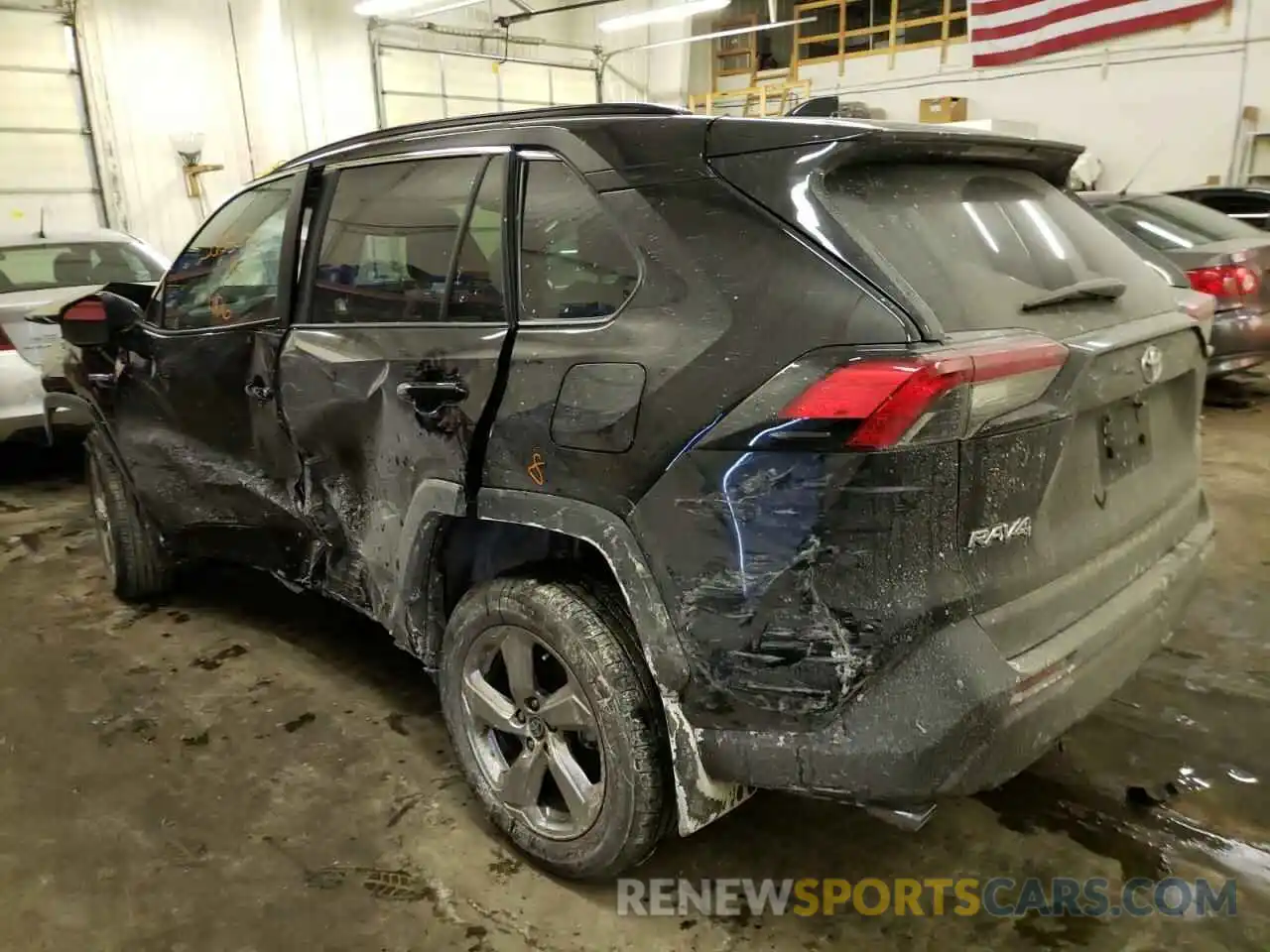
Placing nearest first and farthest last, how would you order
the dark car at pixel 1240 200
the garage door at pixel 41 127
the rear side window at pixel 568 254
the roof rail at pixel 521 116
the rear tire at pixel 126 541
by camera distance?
the rear side window at pixel 568 254, the roof rail at pixel 521 116, the rear tire at pixel 126 541, the dark car at pixel 1240 200, the garage door at pixel 41 127

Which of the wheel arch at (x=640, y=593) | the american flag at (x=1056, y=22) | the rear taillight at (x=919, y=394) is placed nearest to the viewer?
the rear taillight at (x=919, y=394)

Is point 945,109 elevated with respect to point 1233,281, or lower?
elevated

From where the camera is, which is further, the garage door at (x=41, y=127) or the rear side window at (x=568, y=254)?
the garage door at (x=41, y=127)

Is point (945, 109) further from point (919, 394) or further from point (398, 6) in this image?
point (919, 394)

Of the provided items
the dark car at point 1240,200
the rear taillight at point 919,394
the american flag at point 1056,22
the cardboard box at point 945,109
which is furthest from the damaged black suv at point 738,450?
the american flag at point 1056,22

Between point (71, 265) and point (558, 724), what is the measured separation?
5.61 meters

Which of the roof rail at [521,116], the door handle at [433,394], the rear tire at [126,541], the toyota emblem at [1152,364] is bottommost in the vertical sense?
the rear tire at [126,541]

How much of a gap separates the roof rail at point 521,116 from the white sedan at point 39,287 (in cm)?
227

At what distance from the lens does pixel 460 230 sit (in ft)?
7.43

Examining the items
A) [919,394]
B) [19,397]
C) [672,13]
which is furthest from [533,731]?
[672,13]

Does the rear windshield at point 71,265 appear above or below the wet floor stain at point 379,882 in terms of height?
above

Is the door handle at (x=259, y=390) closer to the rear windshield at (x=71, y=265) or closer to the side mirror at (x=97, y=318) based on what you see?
the side mirror at (x=97, y=318)

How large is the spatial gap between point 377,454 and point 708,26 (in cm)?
1597

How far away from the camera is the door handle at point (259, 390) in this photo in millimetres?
2764
